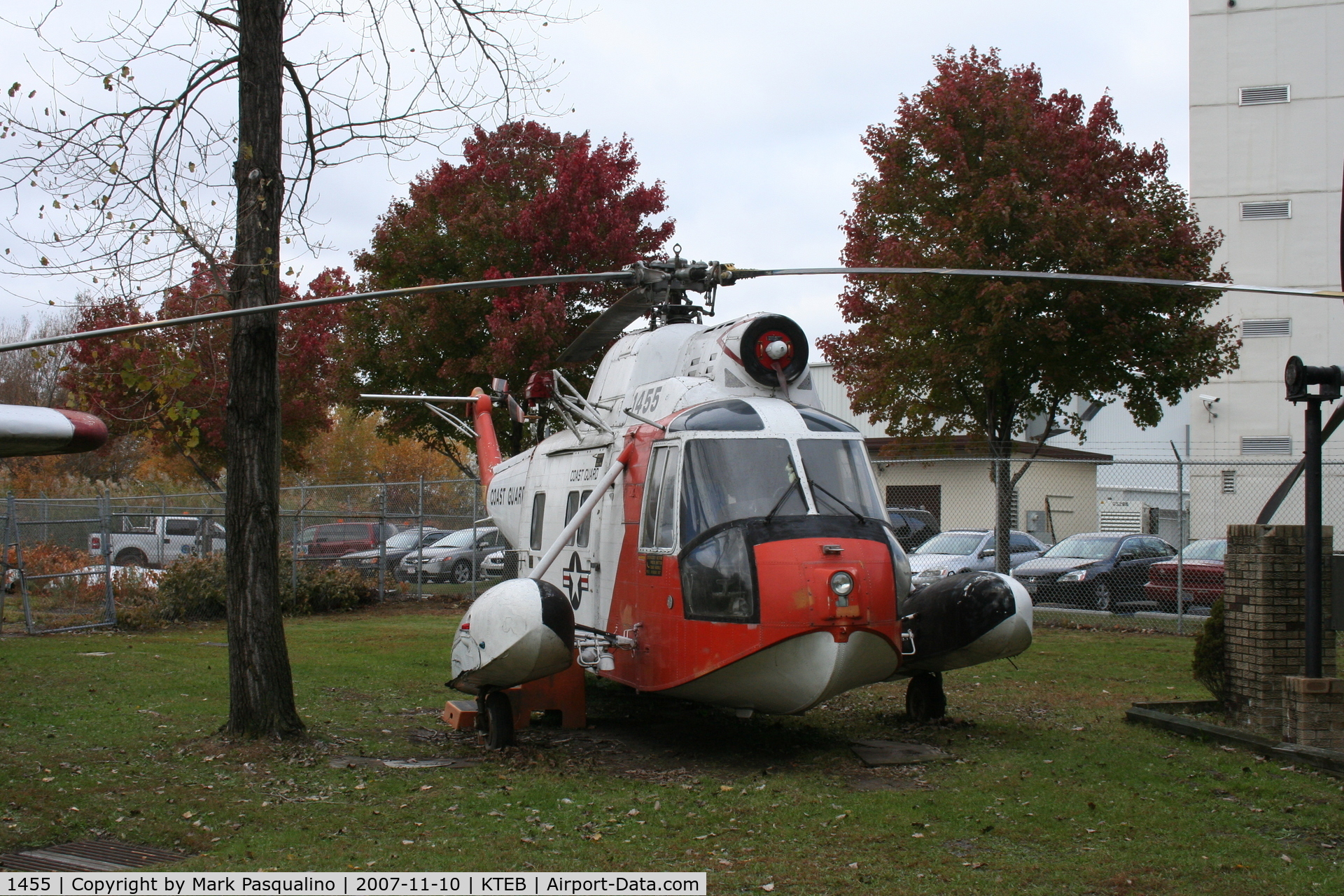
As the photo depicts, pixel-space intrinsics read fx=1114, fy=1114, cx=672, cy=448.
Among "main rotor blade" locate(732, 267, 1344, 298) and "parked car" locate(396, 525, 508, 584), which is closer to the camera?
"main rotor blade" locate(732, 267, 1344, 298)

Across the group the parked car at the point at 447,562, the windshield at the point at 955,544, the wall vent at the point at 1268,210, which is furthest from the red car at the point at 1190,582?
the parked car at the point at 447,562

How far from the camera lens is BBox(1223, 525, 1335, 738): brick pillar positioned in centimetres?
846

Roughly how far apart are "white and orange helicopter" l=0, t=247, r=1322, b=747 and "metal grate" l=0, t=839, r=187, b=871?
9.46ft

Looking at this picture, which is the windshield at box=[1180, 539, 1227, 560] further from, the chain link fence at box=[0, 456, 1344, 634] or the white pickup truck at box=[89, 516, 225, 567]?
the white pickup truck at box=[89, 516, 225, 567]

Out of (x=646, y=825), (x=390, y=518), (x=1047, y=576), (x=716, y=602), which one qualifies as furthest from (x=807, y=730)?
(x=390, y=518)

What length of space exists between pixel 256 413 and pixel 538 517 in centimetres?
330

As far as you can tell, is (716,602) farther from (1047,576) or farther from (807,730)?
(1047,576)

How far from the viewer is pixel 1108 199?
689 inches

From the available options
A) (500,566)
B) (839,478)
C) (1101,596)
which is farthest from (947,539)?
(839,478)

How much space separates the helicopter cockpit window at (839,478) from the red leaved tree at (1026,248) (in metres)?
9.33

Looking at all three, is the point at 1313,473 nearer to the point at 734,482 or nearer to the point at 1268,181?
the point at 734,482

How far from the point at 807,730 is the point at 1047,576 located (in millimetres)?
10721

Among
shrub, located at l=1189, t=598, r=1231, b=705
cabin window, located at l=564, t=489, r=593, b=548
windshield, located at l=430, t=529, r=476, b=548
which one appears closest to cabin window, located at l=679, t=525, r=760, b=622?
cabin window, located at l=564, t=489, r=593, b=548

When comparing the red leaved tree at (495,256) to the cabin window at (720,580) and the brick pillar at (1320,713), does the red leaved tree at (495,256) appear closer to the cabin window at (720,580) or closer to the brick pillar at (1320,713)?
the cabin window at (720,580)
